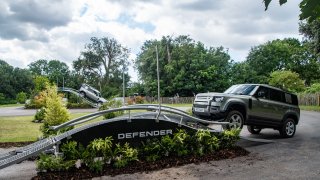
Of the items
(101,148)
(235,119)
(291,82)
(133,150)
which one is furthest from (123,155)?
(291,82)

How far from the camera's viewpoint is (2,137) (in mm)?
15617

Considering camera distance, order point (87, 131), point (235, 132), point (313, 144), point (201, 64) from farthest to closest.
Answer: point (201, 64) → point (313, 144) → point (235, 132) → point (87, 131)

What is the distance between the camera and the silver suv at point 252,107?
12461mm

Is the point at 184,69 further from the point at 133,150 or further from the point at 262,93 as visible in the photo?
the point at 133,150

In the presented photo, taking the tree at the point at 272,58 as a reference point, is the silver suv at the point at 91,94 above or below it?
below

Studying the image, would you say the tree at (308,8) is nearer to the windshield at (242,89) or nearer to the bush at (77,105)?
the windshield at (242,89)

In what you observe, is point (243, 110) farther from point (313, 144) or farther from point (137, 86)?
point (137, 86)

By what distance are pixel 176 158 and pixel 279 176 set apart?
2.90 meters

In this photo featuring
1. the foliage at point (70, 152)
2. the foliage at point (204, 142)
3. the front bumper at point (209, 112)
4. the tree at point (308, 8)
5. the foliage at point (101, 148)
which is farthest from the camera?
the front bumper at point (209, 112)

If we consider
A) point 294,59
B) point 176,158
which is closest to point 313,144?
point 176,158

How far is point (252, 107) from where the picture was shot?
513 inches

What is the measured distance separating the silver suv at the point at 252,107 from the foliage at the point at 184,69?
1821 inches

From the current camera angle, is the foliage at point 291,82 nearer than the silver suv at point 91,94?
No

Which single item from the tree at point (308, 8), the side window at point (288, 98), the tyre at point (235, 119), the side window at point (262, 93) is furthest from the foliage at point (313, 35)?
the tree at point (308, 8)
